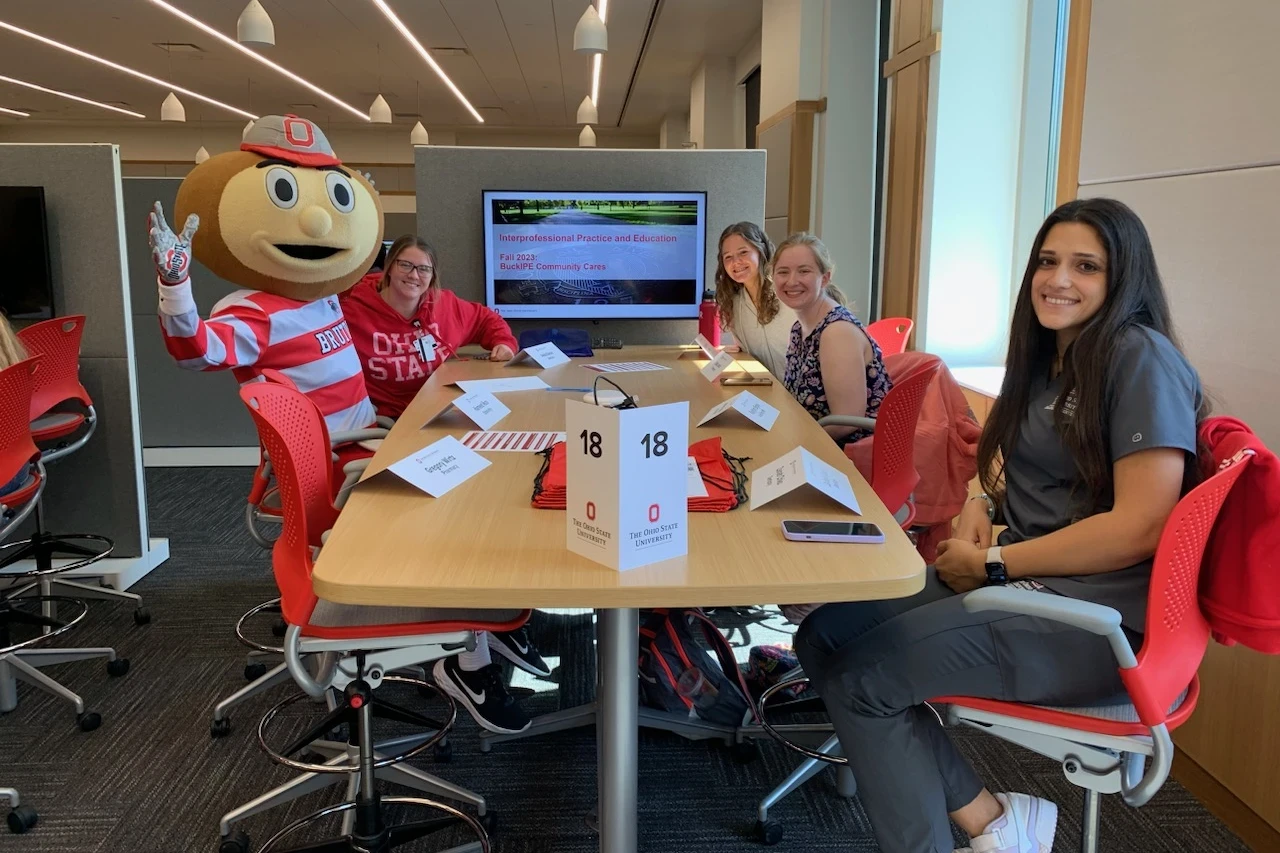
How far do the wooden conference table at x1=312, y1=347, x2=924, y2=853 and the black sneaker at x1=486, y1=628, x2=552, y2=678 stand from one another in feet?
2.59

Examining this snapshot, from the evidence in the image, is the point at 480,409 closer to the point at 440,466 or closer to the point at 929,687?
the point at 440,466

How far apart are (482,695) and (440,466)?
0.73 metres

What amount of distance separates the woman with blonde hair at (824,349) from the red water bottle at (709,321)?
99 centimetres

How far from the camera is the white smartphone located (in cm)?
124

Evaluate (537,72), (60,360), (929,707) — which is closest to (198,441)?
(60,360)

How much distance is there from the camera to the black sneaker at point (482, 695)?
205 centimetres

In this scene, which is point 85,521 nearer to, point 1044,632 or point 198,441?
point 198,441

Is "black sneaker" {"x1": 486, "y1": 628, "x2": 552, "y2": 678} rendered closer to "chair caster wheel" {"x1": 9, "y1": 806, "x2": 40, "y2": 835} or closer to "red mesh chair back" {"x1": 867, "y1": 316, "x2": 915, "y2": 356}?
"chair caster wheel" {"x1": 9, "y1": 806, "x2": 40, "y2": 835}

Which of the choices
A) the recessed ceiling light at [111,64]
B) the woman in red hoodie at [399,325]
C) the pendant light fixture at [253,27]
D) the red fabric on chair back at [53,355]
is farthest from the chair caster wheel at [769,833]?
the recessed ceiling light at [111,64]

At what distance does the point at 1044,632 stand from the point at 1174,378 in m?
0.41

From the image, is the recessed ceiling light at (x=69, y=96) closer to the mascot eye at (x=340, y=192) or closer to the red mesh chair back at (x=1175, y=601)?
the mascot eye at (x=340, y=192)

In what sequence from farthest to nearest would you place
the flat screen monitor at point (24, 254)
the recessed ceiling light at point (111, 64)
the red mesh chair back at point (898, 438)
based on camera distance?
the recessed ceiling light at point (111, 64), the flat screen monitor at point (24, 254), the red mesh chair back at point (898, 438)

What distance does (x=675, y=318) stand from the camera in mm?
3982

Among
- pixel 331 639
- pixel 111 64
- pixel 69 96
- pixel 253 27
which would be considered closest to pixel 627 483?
pixel 331 639
